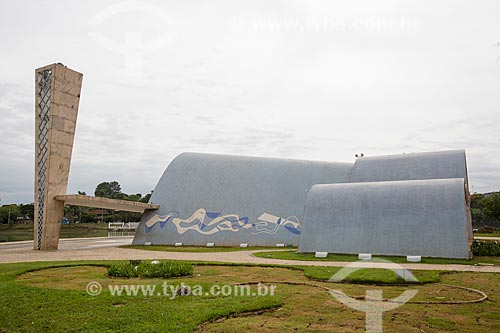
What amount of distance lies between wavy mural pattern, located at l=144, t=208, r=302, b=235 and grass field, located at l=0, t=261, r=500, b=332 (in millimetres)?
14947

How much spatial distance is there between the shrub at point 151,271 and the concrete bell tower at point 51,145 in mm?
11787

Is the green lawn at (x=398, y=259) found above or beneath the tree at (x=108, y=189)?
beneath

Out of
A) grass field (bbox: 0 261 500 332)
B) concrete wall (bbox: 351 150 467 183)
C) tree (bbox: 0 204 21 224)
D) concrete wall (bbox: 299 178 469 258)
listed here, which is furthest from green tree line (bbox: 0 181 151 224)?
grass field (bbox: 0 261 500 332)

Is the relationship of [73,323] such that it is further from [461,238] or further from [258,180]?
[258,180]

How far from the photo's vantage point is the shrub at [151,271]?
36.9ft

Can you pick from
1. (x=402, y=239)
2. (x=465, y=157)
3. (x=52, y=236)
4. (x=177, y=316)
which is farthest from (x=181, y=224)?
(x=177, y=316)

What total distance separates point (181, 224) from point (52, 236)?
8.00 m

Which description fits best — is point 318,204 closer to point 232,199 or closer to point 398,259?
point 398,259

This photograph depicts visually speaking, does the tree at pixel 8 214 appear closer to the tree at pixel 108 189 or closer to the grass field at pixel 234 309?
the tree at pixel 108 189

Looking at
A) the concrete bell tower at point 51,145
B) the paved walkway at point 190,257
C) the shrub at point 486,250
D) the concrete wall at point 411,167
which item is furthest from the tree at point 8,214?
the shrub at point 486,250

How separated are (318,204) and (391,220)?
378 centimetres

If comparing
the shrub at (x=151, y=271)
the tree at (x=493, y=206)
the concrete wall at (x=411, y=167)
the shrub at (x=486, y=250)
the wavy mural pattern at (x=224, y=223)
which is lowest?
the shrub at (x=151, y=271)

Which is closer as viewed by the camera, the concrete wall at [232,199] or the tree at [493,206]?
the concrete wall at [232,199]

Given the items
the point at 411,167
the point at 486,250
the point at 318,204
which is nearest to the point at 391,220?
the point at 318,204
